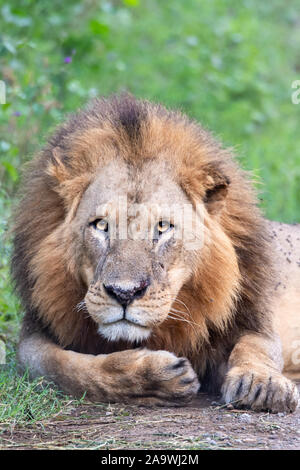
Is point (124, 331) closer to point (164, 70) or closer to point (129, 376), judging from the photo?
point (129, 376)

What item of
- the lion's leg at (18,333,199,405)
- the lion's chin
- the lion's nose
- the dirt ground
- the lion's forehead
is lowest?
the dirt ground

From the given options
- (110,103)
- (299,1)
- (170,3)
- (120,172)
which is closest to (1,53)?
(110,103)

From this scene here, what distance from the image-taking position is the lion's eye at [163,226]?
4312 mm

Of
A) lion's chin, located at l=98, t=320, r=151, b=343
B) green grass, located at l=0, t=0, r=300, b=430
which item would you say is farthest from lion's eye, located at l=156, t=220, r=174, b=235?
green grass, located at l=0, t=0, r=300, b=430

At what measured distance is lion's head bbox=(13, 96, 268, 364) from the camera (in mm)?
4168

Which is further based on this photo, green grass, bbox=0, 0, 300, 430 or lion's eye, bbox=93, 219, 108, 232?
green grass, bbox=0, 0, 300, 430

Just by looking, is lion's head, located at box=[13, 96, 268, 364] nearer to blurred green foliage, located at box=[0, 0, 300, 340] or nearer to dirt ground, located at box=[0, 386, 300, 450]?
dirt ground, located at box=[0, 386, 300, 450]

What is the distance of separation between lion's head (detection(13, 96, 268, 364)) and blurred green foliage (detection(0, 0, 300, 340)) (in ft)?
4.65

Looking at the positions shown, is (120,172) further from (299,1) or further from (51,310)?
(299,1)

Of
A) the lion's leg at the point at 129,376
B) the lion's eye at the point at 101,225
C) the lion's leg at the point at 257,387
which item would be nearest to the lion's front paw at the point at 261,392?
the lion's leg at the point at 257,387

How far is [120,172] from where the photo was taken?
4.50 meters

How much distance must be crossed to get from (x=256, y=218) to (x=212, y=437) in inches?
57.1

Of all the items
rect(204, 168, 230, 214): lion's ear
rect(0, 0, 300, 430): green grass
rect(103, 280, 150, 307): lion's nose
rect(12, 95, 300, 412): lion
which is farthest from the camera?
rect(0, 0, 300, 430): green grass
